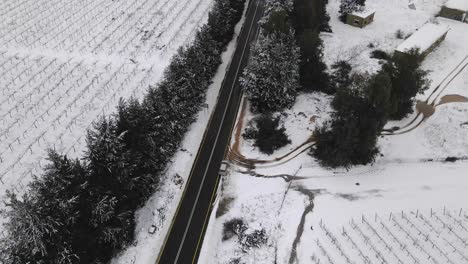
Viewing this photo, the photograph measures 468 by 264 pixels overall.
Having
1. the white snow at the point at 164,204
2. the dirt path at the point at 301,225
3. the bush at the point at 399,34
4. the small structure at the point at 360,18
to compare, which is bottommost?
the white snow at the point at 164,204

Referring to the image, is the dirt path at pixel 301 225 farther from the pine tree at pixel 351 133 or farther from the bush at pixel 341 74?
the bush at pixel 341 74

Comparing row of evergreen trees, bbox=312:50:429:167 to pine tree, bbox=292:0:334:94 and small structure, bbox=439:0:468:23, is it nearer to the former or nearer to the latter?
pine tree, bbox=292:0:334:94

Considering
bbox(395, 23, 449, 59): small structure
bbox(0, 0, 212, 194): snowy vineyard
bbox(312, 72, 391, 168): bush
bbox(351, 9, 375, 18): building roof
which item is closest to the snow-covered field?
bbox(312, 72, 391, 168): bush

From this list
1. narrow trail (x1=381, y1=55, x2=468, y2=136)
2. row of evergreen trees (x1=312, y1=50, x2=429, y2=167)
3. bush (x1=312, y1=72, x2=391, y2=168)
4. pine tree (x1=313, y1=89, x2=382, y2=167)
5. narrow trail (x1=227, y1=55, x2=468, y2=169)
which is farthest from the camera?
narrow trail (x1=381, y1=55, x2=468, y2=136)

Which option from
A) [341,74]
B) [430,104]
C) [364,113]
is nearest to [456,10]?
[430,104]

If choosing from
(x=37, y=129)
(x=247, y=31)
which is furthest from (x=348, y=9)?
(x=37, y=129)

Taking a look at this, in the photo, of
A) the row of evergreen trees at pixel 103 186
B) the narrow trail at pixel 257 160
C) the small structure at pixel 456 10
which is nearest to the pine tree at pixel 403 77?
the narrow trail at pixel 257 160
